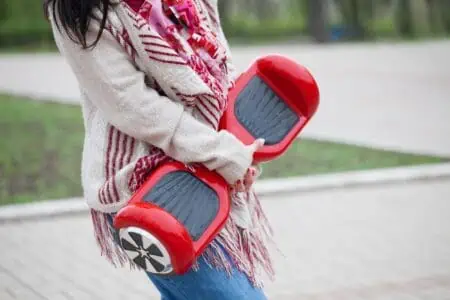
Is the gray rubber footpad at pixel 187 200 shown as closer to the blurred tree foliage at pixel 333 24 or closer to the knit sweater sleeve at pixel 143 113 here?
the knit sweater sleeve at pixel 143 113

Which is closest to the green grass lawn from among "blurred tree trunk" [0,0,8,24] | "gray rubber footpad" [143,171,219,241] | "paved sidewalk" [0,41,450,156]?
"paved sidewalk" [0,41,450,156]

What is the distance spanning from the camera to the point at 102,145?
102 inches

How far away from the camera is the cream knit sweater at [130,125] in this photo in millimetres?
2484

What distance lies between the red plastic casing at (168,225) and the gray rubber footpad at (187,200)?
0.5 inches

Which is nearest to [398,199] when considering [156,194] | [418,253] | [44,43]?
[418,253]

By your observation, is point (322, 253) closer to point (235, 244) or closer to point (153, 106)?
point (235, 244)

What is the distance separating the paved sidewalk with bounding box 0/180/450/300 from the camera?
5.05 metres

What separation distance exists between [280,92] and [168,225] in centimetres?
54

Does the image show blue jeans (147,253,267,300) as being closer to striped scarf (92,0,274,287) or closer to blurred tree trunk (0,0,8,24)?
striped scarf (92,0,274,287)

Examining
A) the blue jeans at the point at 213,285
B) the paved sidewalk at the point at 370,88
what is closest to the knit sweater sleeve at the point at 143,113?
the blue jeans at the point at 213,285

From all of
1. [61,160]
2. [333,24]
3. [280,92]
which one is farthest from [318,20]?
[280,92]

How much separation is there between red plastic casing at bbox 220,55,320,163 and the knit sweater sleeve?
0.29 feet

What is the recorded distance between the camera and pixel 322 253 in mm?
5758

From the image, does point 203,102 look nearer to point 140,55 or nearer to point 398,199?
point 140,55
